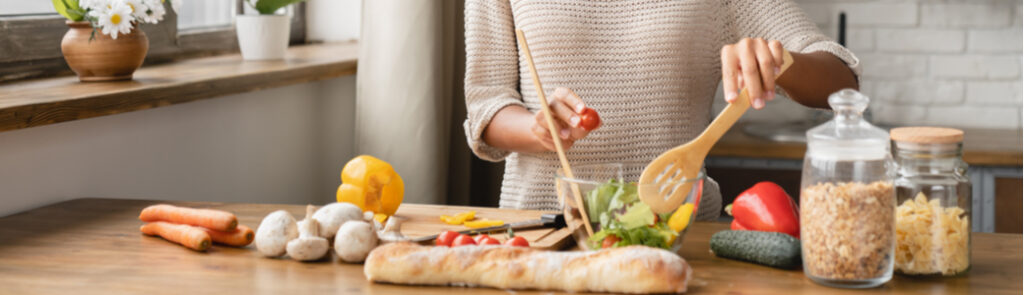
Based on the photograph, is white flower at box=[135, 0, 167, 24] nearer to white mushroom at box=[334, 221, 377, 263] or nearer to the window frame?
the window frame

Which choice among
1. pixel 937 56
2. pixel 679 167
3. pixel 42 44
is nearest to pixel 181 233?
pixel 679 167

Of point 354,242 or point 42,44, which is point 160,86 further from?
point 354,242

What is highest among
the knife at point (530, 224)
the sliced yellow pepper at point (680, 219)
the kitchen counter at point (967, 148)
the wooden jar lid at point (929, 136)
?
the wooden jar lid at point (929, 136)

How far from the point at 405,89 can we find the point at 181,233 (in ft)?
3.33

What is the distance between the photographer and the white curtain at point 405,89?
2084 millimetres

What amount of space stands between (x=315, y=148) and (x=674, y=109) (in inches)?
39.6

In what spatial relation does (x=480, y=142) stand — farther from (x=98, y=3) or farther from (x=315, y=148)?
(x=315, y=148)

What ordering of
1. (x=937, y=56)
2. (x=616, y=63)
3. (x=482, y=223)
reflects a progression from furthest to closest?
1. (x=937, y=56)
2. (x=616, y=63)
3. (x=482, y=223)

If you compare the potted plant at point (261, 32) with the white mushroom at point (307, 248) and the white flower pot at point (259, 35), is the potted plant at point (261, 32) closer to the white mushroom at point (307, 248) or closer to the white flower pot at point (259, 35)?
the white flower pot at point (259, 35)

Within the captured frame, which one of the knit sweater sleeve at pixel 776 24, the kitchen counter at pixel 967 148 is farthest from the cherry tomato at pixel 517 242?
the kitchen counter at pixel 967 148

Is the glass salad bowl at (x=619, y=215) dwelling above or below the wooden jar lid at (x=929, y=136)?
below

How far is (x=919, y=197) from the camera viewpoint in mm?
938

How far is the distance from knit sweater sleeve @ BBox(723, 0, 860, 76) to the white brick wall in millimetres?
1296

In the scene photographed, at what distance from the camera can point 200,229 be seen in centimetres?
113
